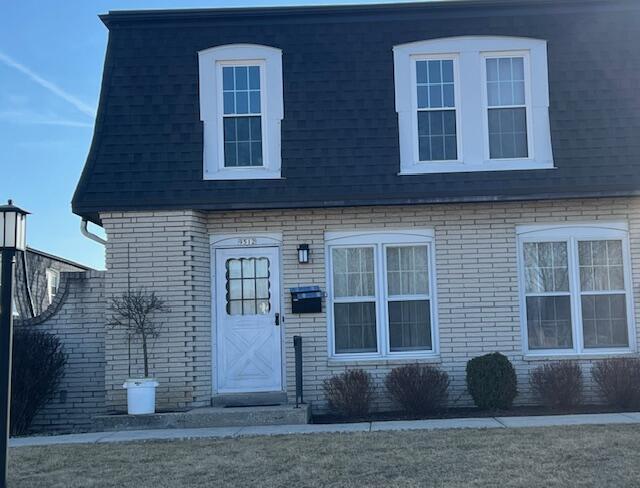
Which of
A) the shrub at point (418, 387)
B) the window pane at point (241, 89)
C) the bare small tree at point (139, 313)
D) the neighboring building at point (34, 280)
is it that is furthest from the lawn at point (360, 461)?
the neighboring building at point (34, 280)

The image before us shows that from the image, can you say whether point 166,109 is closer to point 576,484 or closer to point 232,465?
point 232,465

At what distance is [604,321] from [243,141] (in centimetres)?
631

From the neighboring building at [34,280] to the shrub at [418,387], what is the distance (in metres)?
7.26

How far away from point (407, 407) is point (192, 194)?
14.8 feet

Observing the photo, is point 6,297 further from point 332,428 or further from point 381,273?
point 381,273

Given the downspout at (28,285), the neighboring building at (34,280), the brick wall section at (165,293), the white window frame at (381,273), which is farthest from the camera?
the downspout at (28,285)

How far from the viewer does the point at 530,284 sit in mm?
12547

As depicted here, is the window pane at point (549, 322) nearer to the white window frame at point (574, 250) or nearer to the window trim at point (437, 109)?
the white window frame at point (574, 250)

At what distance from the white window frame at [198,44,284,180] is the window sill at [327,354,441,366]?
3004 millimetres

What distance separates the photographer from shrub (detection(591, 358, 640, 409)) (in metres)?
11.6

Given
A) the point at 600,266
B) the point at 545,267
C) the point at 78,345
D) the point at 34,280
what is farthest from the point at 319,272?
the point at 34,280

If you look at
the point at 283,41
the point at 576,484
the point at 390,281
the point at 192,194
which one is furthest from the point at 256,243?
the point at 576,484

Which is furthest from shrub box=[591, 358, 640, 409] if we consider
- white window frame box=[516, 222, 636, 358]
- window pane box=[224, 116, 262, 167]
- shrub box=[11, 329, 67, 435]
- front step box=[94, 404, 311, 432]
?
shrub box=[11, 329, 67, 435]

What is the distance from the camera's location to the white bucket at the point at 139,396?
1129 centimetres
